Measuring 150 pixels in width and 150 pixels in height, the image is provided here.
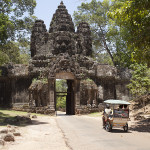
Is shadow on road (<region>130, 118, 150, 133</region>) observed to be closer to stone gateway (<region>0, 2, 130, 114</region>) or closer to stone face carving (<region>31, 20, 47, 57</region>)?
stone gateway (<region>0, 2, 130, 114</region>)

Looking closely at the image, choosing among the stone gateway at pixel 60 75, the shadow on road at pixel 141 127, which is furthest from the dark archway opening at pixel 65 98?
the shadow on road at pixel 141 127

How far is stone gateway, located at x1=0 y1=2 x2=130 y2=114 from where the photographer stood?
934 inches

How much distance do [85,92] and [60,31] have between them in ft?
28.2

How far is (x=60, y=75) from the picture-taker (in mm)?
23953

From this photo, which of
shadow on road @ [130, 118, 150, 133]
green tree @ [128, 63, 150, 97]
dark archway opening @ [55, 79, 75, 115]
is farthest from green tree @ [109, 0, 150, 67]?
dark archway opening @ [55, 79, 75, 115]

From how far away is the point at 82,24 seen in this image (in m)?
30.3

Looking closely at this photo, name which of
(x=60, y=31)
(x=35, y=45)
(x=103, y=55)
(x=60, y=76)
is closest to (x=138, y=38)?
(x=60, y=76)

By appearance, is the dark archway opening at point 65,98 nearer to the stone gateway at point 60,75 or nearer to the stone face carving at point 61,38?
the stone gateway at point 60,75

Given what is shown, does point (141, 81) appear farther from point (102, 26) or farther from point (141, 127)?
point (102, 26)

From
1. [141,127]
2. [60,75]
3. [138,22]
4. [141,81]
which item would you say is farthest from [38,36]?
[141,127]

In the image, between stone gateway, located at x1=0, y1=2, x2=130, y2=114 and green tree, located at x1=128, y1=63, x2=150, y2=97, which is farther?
stone gateway, located at x1=0, y1=2, x2=130, y2=114

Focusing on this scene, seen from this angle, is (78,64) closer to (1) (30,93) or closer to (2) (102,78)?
(2) (102,78)

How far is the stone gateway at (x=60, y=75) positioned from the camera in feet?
77.9

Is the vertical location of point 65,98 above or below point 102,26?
below
